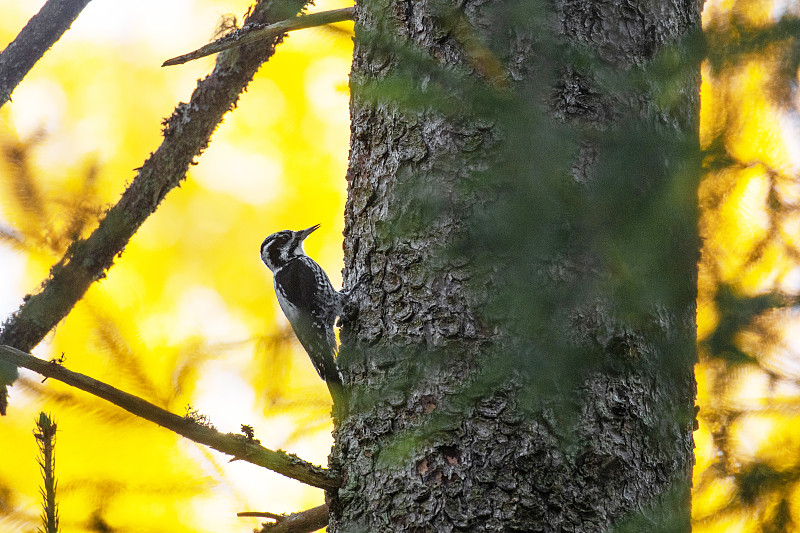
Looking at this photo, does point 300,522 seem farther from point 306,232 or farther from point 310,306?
point 306,232

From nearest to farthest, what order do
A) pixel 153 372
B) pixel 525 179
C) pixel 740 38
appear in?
pixel 740 38, pixel 525 179, pixel 153 372

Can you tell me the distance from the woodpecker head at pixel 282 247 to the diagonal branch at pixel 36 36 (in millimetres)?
1375

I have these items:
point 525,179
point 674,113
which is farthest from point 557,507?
point 674,113

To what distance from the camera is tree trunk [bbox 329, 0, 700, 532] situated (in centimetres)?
129

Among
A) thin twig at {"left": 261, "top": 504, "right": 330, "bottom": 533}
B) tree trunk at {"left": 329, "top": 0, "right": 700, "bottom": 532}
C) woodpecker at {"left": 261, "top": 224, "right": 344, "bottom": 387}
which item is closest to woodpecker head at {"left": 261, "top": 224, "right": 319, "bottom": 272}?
→ woodpecker at {"left": 261, "top": 224, "right": 344, "bottom": 387}

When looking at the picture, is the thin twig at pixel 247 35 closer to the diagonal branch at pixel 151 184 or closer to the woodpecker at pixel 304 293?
the diagonal branch at pixel 151 184

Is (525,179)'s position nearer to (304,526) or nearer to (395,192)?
(395,192)

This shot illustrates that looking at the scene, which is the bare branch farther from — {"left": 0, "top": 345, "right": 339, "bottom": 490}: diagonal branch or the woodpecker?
the woodpecker

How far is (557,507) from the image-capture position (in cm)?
151

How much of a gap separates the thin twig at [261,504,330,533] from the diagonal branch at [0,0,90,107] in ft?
5.32

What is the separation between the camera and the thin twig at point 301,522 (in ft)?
6.23

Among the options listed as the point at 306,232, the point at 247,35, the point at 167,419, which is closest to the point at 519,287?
the point at 167,419

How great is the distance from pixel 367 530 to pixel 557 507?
453 mm

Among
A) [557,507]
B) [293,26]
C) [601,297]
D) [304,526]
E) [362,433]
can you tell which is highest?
[293,26]
